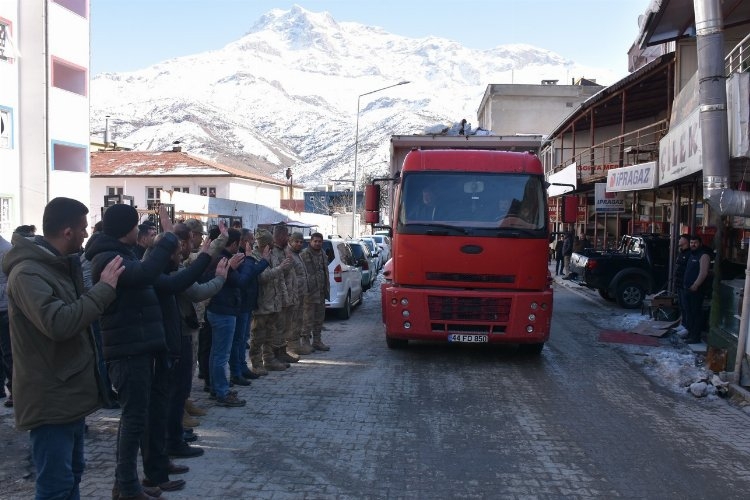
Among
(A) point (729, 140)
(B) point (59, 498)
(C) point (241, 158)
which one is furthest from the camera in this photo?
(C) point (241, 158)

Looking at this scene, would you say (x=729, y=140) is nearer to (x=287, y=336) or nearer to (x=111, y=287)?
(x=287, y=336)

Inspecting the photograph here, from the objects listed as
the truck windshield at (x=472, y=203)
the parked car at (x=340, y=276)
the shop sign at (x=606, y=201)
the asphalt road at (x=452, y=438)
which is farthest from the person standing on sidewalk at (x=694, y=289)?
the shop sign at (x=606, y=201)

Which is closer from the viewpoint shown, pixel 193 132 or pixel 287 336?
pixel 287 336

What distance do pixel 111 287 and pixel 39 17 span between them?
25060mm

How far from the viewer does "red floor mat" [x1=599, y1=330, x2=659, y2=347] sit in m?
11.8

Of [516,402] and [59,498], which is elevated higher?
[59,498]

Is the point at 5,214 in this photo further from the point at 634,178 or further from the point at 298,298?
the point at 634,178

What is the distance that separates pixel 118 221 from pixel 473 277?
6.10m

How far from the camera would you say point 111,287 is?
3662 millimetres

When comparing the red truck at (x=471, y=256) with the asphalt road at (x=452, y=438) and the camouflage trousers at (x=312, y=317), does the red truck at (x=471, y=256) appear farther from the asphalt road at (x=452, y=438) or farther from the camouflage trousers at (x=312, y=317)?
the camouflage trousers at (x=312, y=317)

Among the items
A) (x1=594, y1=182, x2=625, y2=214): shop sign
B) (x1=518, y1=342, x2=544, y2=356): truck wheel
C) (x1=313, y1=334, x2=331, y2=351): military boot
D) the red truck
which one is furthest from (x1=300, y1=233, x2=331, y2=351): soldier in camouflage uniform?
(x1=594, y1=182, x2=625, y2=214): shop sign

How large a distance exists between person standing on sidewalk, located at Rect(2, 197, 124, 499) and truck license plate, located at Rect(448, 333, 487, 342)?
21.6 ft

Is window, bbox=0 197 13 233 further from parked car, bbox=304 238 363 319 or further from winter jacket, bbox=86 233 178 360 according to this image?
winter jacket, bbox=86 233 178 360

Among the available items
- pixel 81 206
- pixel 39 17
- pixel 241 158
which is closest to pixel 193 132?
pixel 241 158
